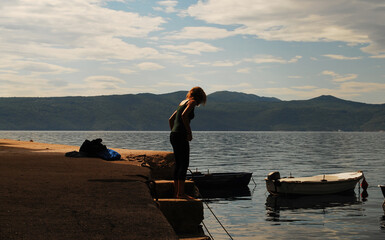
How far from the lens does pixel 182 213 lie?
355 inches

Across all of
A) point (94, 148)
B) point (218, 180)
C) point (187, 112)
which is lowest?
point (218, 180)

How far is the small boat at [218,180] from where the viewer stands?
35.5 metres

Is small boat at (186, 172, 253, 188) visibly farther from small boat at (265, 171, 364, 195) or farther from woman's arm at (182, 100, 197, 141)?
woman's arm at (182, 100, 197, 141)

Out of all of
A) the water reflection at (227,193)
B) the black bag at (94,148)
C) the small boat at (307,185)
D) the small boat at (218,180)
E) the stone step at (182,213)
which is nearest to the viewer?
the stone step at (182,213)

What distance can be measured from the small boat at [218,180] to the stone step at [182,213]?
25157 mm

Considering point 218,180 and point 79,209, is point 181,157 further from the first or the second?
point 218,180

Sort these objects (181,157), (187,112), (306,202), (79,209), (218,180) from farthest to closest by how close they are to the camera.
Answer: (218,180) < (306,202) < (181,157) < (187,112) < (79,209)

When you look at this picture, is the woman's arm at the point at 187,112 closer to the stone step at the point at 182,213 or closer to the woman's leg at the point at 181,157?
the woman's leg at the point at 181,157

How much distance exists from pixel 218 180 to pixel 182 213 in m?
27.2

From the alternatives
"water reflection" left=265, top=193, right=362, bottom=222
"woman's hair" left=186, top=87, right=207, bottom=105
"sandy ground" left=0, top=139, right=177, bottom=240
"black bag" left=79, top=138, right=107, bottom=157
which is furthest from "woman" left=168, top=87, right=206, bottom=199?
"water reflection" left=265, top=193, right=362, bottom=222

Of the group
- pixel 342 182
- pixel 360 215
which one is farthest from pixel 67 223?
pixel 342 182

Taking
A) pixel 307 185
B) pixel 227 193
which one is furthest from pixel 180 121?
pixel 227 193

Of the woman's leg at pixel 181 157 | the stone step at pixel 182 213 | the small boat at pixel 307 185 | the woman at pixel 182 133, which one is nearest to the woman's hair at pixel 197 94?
the woman at pixel 182 133

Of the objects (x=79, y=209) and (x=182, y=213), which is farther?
(x=182, y=213)
